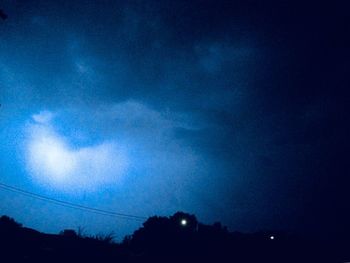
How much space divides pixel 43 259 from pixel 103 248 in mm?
3876

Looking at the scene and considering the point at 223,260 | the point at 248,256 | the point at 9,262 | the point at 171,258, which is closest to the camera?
the point at 9,262

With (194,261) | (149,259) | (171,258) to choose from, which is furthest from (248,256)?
(149,259)

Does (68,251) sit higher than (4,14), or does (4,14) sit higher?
(4,14)

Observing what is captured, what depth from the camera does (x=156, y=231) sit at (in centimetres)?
5459

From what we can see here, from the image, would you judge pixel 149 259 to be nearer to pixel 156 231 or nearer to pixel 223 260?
pixel 223 260

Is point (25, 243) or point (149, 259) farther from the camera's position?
point (149, 259)

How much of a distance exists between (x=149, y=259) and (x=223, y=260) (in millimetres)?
5895

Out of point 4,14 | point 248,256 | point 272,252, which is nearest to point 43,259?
point 4,14

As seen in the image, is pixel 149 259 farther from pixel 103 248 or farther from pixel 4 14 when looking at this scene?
pixel 4 14

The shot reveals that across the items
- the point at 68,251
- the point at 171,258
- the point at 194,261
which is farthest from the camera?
the point at 194,261

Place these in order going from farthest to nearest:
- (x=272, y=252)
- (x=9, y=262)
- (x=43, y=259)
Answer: (x=272, y=252)
(x=43, y=259)
(x=9, y=262)

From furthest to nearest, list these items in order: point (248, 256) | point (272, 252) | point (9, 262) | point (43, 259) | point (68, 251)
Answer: point (272, 252)
point (248, 256)
point (68, 251)
point (43, 259)
point (9, 262)

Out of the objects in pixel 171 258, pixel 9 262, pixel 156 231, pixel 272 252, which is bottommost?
pixel 9 262

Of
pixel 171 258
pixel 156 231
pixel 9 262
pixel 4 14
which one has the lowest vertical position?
pixel 9 262
